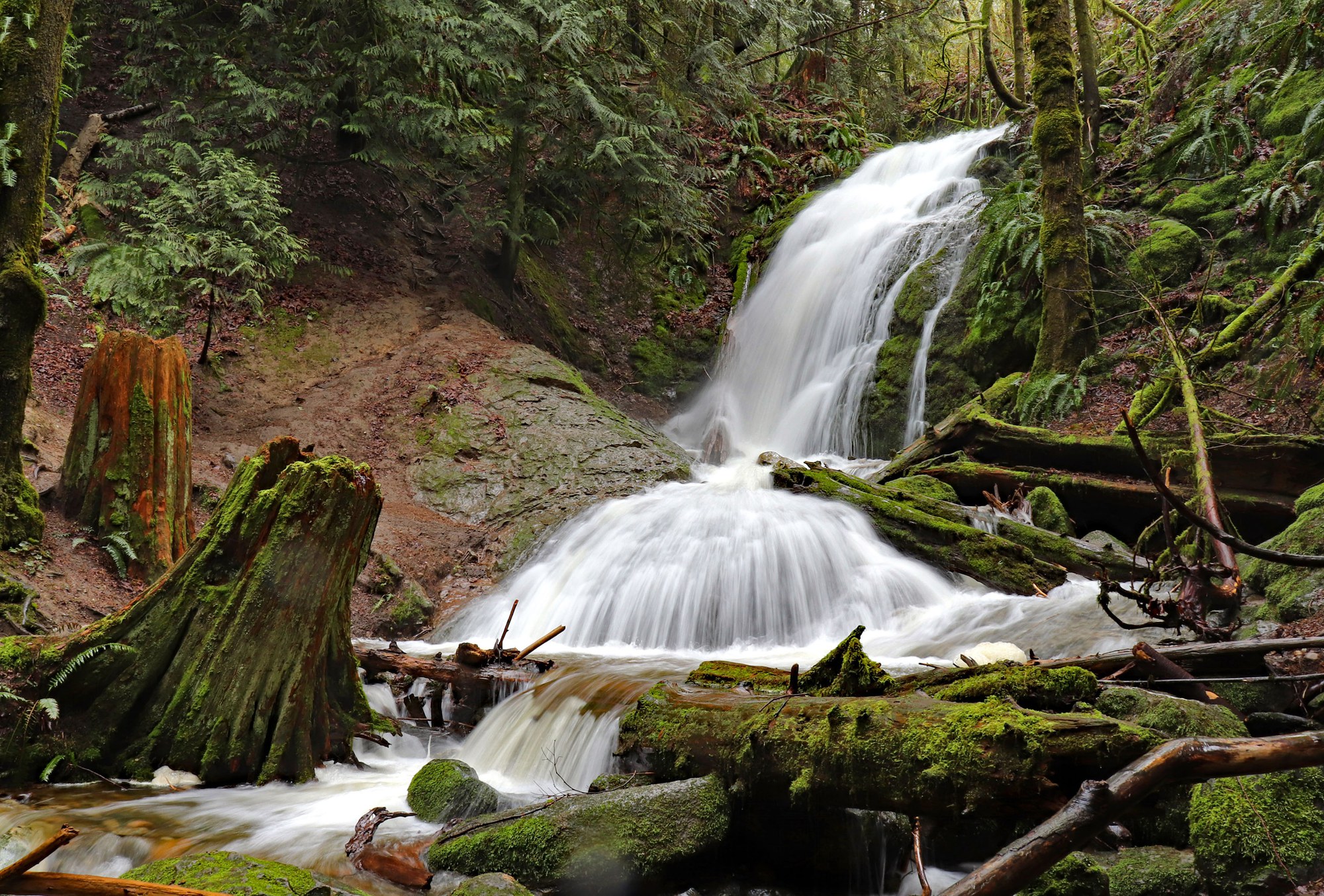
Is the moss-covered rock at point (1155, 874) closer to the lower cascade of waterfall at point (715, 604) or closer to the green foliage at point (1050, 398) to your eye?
the lower cascade of waterfall at point (715, 604)

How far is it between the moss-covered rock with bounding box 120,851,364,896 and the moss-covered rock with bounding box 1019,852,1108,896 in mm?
2599

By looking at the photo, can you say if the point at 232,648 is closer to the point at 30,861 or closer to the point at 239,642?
the point at 239,642

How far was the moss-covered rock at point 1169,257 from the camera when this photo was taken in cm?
998

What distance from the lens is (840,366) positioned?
1345 cm

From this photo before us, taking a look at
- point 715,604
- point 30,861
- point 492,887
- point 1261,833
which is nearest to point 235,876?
point 492,887

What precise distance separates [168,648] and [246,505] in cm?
89

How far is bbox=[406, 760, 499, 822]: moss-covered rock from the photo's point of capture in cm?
428

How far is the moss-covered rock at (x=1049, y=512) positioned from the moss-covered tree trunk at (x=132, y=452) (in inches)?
299

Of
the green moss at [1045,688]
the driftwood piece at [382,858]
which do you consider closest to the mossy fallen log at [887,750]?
the green moss at [1045,688]

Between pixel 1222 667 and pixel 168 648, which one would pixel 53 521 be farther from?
pixel 1222 667

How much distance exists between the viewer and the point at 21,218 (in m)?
5.96

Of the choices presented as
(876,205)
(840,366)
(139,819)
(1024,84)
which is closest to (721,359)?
(840,366)

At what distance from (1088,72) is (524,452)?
10.1m

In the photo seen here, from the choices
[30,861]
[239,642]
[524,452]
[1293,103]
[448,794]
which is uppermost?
[1293,103]
